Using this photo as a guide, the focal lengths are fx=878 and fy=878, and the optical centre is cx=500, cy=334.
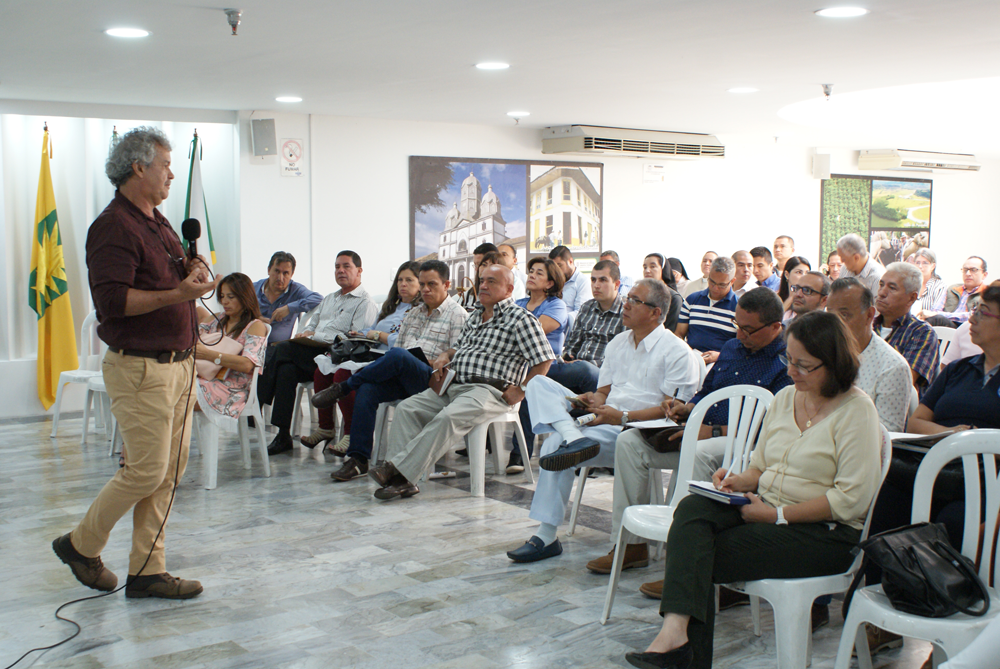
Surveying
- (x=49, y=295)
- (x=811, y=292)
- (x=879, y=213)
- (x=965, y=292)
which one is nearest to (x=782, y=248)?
(x=965, y=292)

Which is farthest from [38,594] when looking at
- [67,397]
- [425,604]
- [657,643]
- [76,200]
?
[76,200]

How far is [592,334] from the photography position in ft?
16.5

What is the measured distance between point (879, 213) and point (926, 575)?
973cm

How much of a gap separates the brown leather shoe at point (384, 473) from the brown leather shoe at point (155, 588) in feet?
4.69

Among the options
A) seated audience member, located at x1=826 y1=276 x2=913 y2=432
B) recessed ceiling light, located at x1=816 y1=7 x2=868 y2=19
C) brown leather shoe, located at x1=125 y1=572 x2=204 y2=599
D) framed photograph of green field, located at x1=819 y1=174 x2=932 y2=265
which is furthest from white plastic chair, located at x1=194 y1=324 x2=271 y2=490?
framed photograph of green field, located at x1=819 y1=174 x2=932 y2=265

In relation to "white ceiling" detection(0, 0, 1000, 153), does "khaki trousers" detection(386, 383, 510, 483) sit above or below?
below

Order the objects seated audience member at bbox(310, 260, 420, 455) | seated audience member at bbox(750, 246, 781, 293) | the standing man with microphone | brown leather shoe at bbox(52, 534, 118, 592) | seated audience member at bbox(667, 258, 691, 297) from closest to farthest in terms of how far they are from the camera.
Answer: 1. the standing man with microphone
2. brown leather shoe at bbox(52, 534, 118, 592)
3. seated audience member at bbox(310, 260, 420, 455)
4. seated audience member at bbox(750, 246, 781, 293)
5. seated audience member at bbox(667, 258, 691, 297)

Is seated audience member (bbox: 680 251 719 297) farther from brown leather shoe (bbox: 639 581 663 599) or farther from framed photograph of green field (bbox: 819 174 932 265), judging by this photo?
brown leather shoe (bbox: 639 581 663 599)

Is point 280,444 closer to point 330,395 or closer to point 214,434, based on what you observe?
point 330,395

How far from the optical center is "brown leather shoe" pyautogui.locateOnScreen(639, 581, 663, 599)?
302cm

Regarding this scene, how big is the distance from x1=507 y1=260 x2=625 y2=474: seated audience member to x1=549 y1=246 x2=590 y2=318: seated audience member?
1397 millimetres

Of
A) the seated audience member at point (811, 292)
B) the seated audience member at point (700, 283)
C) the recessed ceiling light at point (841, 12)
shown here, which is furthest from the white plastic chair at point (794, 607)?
the seated audience member at point (700, 283)

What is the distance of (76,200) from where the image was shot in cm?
705

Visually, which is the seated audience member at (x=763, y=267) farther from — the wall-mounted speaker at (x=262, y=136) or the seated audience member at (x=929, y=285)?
the wall-mounted speaker at (x=262, y=136)
